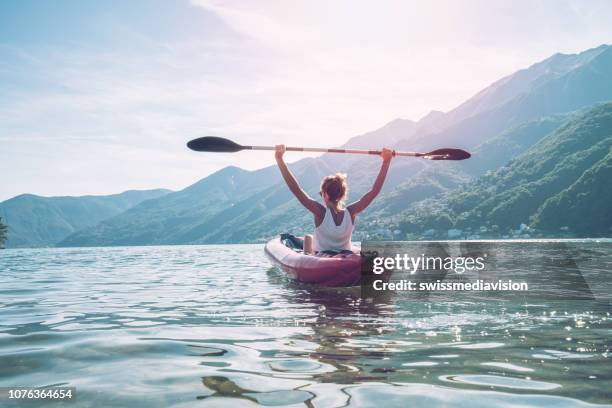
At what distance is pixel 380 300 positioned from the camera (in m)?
9.63

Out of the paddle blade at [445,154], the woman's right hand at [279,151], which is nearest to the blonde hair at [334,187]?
the woman's right hand at [279,151]

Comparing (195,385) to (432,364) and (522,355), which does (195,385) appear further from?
(522,355)

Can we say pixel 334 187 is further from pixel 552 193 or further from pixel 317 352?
pixel 552 193

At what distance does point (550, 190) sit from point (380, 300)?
171 m

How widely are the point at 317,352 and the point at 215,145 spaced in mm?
10259

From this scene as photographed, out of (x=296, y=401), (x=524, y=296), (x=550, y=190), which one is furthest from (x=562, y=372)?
(x=550, y=190)

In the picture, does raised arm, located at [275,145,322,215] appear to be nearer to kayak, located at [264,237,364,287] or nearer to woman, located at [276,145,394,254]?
woman, located at [276,145,394,254]

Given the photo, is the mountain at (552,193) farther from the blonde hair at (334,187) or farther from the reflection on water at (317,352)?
the reflection on water at (317,352)

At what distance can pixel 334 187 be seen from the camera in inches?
410

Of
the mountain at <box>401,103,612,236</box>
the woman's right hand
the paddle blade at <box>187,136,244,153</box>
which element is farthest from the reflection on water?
the mountain at <box>401,103,612,236</box>

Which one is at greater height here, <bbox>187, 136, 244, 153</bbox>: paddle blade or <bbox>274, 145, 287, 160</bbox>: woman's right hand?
<bbox>187, 136, 244, 153</bbox>: paddle blade

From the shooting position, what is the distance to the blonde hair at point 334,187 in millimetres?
10430

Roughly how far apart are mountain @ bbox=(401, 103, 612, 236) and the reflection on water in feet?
390

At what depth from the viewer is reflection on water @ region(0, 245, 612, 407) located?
3.83 metres
